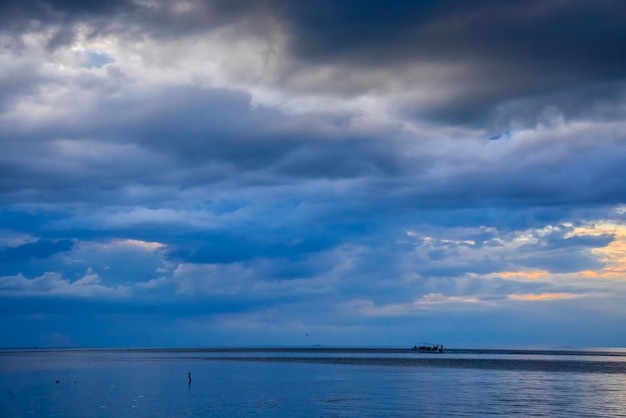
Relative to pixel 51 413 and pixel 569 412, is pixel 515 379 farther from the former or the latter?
pixel 51 413

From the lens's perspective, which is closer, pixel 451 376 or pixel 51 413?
pixel 51 413

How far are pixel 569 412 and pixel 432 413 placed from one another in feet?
43.2

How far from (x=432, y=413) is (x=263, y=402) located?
744 inches

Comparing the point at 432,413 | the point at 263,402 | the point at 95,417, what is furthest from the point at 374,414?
the point at 95,417

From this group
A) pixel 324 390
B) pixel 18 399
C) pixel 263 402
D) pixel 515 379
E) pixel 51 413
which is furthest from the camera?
pixel 515 379

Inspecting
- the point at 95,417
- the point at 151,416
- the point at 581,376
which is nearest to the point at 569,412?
the point at 151,416

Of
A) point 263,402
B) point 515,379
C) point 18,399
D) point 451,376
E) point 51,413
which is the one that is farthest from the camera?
point 451,376

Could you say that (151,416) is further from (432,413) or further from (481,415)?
(481,415)

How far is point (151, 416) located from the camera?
60.1 m

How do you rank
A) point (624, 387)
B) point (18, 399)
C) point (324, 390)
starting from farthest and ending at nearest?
point (624, 387)
point (324, 390)
point (18, 399)

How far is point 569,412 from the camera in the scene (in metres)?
61.8

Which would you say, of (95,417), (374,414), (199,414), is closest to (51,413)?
(95,417)

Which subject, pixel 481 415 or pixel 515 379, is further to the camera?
pixel 515 379

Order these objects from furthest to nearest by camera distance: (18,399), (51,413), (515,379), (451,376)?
(451,376), (515,379), (18,399), (51,413)
